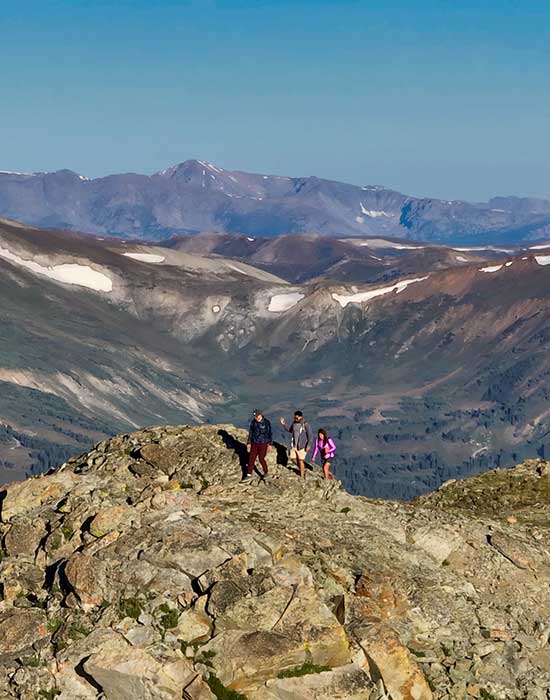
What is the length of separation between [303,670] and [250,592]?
3446 millimetres

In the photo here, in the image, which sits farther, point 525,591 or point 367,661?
point 525,591

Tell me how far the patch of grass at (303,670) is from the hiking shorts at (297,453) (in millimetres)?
14334

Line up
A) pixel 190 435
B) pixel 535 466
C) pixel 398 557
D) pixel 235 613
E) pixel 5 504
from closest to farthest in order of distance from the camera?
pixel 235 613
pixel 398 557
pixel 5 504
pixel 190 435
pixel 535 466

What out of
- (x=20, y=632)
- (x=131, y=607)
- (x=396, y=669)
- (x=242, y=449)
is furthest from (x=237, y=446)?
(x=396, y=669)

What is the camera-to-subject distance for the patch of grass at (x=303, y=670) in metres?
32.8

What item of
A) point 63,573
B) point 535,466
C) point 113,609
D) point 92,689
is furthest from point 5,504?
point 535,466

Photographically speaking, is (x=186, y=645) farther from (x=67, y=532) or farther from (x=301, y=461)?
(x=301, y=461)

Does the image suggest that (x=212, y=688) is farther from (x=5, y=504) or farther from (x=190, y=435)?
(x=190, y=435)

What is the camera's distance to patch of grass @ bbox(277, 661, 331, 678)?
32812 mm

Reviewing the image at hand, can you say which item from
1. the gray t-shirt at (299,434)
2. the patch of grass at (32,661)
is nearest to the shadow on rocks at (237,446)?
the gray t-shirt at (299,434)

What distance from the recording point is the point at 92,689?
1273 inches

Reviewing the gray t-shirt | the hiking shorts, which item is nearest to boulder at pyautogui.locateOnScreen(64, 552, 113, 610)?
the hiking shorts

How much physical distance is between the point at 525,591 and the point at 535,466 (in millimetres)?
22127

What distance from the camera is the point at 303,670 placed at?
33.0 metres
